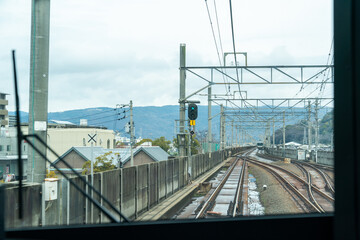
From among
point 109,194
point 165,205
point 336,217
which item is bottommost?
point 165,205

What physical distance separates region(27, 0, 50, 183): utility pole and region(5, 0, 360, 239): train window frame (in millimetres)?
3611

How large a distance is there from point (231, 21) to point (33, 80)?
588cm

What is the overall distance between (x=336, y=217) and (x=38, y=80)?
193 inches

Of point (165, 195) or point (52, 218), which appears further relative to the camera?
point (165, 195)

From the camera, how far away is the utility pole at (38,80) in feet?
18.3

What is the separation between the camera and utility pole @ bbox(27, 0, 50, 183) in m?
5.58

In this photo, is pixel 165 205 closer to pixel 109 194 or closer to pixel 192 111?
pixel 109 194

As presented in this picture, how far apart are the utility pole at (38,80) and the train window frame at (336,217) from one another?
361cm

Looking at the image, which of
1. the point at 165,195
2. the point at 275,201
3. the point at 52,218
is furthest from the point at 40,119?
the point at 275,201

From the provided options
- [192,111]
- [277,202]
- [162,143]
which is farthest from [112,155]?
[162,143]

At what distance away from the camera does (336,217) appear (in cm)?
203

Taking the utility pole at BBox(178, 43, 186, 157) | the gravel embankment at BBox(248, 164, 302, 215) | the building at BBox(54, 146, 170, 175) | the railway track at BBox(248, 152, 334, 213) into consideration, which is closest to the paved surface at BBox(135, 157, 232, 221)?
the utility pole at BBox(178, 43, 186, 157)

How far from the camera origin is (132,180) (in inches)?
451

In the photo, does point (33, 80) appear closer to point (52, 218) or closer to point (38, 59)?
point (38, 59)
